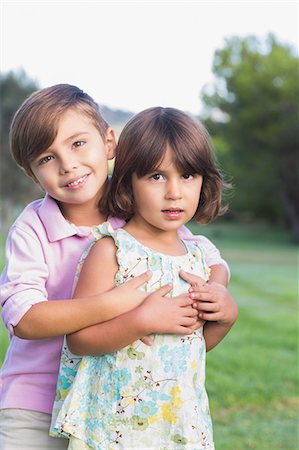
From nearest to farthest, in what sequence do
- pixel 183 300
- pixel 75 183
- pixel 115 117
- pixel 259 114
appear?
pixel 183 300
pixel 75 183
pixel 115 117
pixel 259 114

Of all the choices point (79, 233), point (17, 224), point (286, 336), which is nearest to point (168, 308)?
point (79, 233)

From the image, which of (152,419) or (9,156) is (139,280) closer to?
(152,419)

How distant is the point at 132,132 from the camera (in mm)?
2244

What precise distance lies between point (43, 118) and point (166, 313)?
67cm

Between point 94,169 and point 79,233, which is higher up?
point 94,169

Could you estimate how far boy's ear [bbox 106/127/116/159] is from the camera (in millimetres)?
2369

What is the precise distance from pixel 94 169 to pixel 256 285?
11.7 meters

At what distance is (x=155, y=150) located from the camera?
2.16 metres

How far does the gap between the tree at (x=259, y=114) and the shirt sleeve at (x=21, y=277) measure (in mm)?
26639

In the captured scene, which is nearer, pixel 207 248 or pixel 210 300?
pixel 210 300

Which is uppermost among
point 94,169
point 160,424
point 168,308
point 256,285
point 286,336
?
point 256,285

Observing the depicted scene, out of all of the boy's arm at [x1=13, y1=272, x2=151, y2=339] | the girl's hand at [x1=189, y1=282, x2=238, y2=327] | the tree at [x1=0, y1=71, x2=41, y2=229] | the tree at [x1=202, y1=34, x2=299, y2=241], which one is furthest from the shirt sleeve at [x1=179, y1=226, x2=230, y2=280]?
the tree at [x1=0, y1=71, x2=41, y2=229]

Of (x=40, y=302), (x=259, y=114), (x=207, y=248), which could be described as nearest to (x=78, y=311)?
(x=40, y=302)

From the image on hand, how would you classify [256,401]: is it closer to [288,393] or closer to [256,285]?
[288,393]
